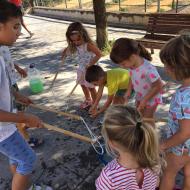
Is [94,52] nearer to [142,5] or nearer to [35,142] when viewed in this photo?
[35,142]

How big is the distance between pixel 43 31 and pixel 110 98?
8.17 metres

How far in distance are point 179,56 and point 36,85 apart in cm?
383

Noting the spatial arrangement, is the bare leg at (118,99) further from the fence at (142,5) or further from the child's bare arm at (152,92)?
the fence at (142,5)

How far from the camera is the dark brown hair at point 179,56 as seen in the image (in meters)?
2.00

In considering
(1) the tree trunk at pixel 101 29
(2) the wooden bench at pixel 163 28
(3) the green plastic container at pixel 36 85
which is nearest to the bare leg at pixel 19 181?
(3) the green plastic container at pixel 36 85

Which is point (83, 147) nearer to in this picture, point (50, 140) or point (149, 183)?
point (50, 140)

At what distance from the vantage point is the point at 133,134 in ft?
5.24

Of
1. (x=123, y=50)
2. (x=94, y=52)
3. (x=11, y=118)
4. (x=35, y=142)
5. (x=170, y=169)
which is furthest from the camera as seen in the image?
(x=94, y=52)

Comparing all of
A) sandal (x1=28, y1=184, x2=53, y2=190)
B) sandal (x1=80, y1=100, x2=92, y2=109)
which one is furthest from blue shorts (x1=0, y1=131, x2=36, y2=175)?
sandal (x1=80, y1=100, x2=92, y2=109)

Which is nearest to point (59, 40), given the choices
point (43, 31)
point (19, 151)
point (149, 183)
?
point (43, 31)

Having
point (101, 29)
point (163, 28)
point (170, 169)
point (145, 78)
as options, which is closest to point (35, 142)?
point (145, 78)

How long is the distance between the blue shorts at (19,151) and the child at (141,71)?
1.21m

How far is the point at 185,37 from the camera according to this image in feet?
6.78

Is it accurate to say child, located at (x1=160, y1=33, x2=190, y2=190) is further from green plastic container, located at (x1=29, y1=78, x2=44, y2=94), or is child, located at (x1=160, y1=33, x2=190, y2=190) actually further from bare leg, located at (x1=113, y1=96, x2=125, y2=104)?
green plastic container, located at (x1=29, y1=78, x2=44, y2=94)
